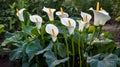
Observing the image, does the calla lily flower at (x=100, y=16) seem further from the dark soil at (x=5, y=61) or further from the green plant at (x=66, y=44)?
the dark soil at (x=5, y=61)

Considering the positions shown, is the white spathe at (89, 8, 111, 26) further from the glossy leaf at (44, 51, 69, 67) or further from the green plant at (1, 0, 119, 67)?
the glossy leaf at (44, 51, 69, 67)

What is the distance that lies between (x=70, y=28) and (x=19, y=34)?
1.07 meters

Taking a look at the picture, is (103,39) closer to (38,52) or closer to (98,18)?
(98,18)

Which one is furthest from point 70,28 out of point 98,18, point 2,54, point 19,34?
point 2,54

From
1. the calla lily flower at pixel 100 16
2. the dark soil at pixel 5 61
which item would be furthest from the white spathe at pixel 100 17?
the dark soil at pixel 5 61

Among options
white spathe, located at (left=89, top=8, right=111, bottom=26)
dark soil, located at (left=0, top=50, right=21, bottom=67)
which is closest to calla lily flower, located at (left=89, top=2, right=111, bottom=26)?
white spathe, located at (left=89, top=8, right=111, bottom=26)

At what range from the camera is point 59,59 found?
11.9 feet

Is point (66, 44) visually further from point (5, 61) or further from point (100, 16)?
point (5, 61)

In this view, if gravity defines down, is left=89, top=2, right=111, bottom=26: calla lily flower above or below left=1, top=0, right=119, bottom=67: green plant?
above

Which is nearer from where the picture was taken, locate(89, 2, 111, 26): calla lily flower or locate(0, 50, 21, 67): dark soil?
locate(89, 2, 111, 26): calla lily flower

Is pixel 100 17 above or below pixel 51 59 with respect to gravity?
above

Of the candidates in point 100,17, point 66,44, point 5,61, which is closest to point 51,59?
point 66,44

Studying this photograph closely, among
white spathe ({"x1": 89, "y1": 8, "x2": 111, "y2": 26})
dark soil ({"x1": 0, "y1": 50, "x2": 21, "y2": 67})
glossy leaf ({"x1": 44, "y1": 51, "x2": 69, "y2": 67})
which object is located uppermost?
white spathe ({"x1": 89, "y1": 8, "x2": 111, "y2": 26})

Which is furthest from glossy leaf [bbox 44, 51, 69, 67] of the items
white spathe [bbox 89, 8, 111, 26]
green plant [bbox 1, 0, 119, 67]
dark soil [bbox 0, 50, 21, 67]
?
dark soil [bbox 0, 50, 21, 67]
